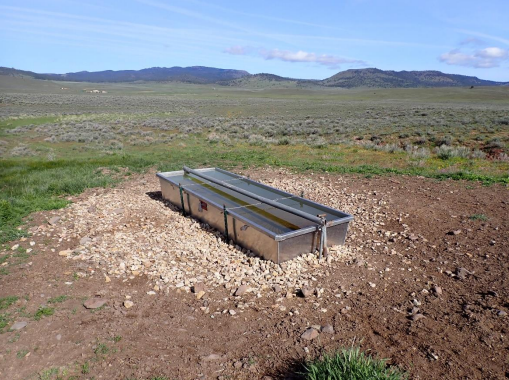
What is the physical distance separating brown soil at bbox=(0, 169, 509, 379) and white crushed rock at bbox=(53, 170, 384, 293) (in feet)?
0.82

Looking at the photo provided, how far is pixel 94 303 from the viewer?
477 cm

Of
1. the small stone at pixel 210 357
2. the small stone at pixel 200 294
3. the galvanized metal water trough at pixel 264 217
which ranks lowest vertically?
the small stone at pixel 200 294

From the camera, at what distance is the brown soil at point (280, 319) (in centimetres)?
364

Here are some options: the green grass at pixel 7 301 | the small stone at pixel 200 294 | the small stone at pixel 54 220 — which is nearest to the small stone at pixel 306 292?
the small stone at pixel 200 294

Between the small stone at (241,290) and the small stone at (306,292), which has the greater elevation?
the small stone at (306,292)

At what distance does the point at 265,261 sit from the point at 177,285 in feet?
5.00

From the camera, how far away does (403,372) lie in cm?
340

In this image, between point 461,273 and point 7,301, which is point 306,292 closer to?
point 461,273

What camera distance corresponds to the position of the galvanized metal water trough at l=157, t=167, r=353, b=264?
5746 mm

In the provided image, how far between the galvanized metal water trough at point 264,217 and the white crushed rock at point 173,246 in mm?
207

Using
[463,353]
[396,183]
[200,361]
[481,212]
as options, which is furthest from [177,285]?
[396,183]

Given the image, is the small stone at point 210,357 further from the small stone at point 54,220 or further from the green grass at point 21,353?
the small stone at point 54,220

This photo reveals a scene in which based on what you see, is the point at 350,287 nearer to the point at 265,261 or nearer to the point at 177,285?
the point at 265,261

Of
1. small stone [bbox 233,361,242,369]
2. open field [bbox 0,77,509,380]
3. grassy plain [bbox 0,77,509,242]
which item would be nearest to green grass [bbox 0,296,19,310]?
open field [bbox 0,77,509,380]
